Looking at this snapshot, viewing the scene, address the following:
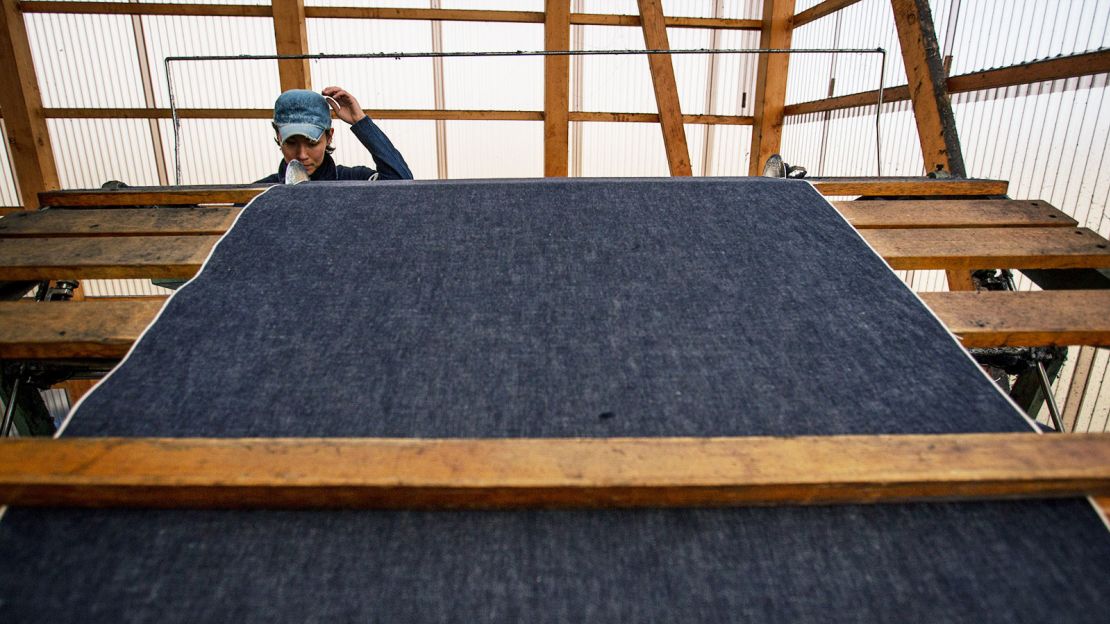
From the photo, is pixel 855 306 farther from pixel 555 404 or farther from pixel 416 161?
pixel 416 161

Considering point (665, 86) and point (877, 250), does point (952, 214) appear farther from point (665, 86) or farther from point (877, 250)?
point (665, 86)

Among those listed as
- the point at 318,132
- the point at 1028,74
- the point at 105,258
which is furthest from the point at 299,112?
the point at 1028,74

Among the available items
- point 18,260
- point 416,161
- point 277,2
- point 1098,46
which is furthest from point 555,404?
point 416,161

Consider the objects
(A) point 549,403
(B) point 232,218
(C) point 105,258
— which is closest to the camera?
(A) point 549,403

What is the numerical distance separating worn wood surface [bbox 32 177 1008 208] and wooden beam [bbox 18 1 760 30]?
401cm

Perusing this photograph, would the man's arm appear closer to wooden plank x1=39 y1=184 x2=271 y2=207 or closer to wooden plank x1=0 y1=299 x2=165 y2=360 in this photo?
wooden plank x1=39 y1=184 x2=271 y2=207

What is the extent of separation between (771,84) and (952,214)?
5004mm

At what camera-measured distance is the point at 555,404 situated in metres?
0.72

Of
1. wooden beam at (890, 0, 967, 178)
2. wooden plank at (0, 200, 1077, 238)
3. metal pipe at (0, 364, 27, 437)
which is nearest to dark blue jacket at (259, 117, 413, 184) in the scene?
wooden plank at (0, 200, 1077, 238)

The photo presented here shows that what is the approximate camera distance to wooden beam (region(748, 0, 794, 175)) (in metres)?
5.31

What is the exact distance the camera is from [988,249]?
1.06 m

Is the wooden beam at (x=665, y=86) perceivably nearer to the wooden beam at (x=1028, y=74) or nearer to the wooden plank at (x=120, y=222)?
the wooden beam at (x=1028, y=74)

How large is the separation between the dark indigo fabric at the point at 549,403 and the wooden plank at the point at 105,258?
0.24 ft

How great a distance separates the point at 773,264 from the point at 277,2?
4454 mm
